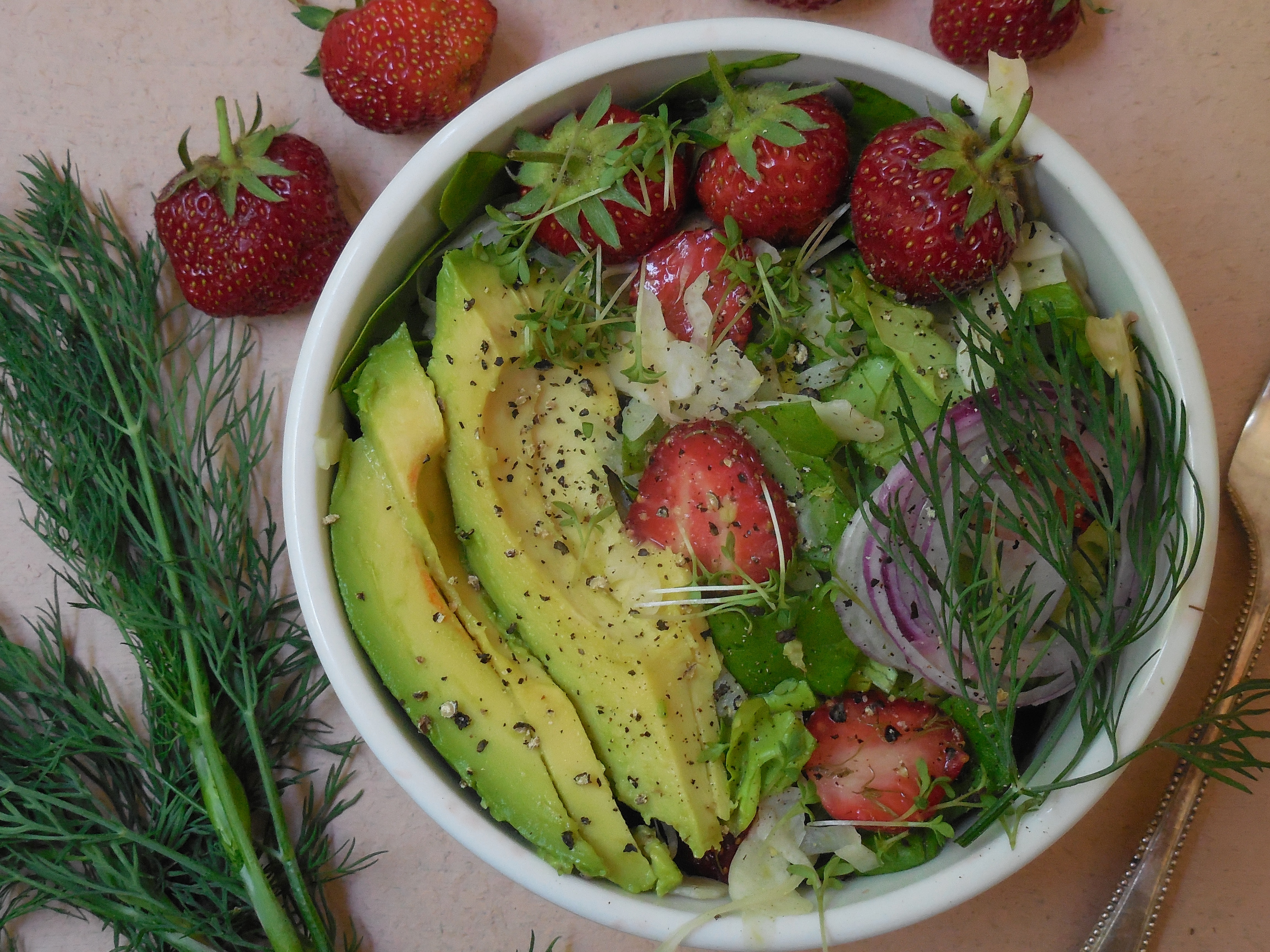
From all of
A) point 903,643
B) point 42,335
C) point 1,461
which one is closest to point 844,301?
point 903,643

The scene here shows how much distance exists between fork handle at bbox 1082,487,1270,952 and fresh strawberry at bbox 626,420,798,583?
0.64m

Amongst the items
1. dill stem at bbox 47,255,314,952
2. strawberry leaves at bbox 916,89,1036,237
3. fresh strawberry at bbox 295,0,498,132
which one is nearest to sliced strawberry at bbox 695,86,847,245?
strawberry leaves at bbox 916,89,1036,237

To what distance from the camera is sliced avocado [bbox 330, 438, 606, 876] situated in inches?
37.1

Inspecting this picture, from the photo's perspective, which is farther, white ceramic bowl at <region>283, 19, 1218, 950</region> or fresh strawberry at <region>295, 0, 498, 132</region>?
fresh strawberry at <region>295, 0, 498, 132</region>

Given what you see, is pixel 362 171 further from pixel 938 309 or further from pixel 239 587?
pixel 938 309

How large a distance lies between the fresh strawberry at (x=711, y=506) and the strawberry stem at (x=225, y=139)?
0.64m

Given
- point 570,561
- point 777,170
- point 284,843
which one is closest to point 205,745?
point 284,843

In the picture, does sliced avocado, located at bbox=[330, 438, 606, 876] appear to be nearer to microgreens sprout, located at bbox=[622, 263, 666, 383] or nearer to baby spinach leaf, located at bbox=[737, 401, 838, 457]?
microgreens sprout, located at bbox=[622, 263, 666, 383]

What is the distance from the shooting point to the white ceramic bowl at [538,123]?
94 cm

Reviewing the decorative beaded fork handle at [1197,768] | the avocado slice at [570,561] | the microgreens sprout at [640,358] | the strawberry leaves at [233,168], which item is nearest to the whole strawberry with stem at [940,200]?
the microgreens sprout at [640,358]

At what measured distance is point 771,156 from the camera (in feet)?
3.23

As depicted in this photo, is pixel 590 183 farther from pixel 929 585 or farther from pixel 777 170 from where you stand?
pixel 929 585

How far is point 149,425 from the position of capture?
4.06 feet

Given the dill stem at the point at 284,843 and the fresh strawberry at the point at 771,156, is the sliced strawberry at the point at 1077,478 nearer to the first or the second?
the fresh strawberry at the point at 771,156
